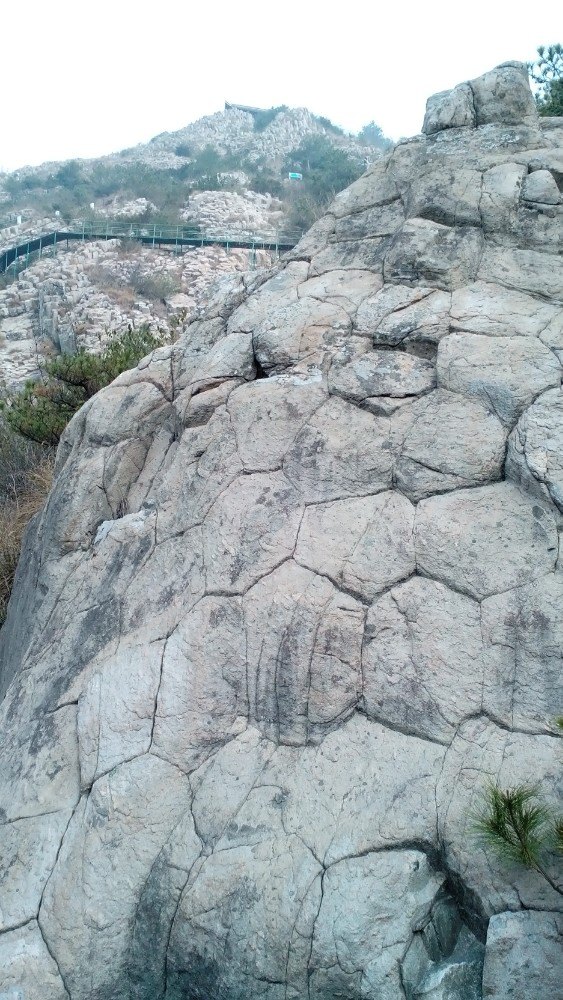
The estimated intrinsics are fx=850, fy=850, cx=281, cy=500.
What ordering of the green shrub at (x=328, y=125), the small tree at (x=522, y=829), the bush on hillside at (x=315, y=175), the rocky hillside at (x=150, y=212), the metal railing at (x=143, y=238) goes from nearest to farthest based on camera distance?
the small tree at (x=522, y=829) → the rocky hillside at (x=150, y=212) → the metal railing at (x=143, y=238) → the bush on hillside at (x=315, y=175) → the green shrub at (x=328, y=125)

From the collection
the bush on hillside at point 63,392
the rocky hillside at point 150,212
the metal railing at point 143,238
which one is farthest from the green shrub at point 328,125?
the bush on hillside at point 63,392

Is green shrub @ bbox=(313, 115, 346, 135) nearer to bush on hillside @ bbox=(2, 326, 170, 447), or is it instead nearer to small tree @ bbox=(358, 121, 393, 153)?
small tree @ bbox=(358, 121, 393, 153)

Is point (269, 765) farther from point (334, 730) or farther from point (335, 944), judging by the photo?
point (335, 944)

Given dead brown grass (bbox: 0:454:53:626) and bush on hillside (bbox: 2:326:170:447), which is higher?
bush on hillside (bbox: 2:326:170:447)

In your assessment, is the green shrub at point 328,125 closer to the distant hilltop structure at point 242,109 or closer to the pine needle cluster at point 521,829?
the distant hilltop structure at point 242,109

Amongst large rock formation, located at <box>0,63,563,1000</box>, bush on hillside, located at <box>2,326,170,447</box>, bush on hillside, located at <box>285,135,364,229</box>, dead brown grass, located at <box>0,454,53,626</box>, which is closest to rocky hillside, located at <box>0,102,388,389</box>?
bush on hillside, located at <box>285,135,364,229</box>

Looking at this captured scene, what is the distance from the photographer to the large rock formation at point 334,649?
6.77 feet

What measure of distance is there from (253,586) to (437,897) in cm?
100

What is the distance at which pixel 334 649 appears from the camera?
7.88 feet

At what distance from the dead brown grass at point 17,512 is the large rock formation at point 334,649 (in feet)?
7.87

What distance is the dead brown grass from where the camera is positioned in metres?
5.62

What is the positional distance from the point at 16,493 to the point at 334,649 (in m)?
4.87

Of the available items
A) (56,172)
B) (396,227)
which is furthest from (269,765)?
(56,172)

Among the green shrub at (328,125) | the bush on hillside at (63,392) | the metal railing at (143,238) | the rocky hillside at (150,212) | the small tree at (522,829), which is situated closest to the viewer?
the small tree at (522,829)
